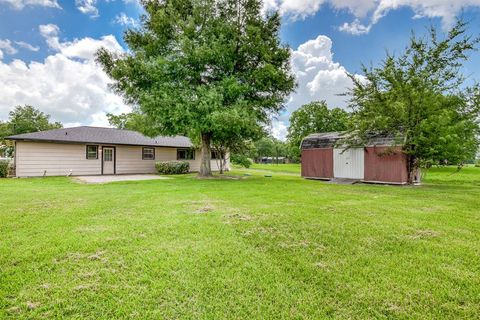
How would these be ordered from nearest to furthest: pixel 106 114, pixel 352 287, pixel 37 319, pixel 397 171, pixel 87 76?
pixel 37 319 → pixel 352 287 → pixel 397 171 → pixel 87 76 → pixel 106 114

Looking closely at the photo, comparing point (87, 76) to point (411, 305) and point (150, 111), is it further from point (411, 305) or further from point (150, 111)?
point (411, 305)

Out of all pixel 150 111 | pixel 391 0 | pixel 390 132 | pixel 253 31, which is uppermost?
pixel 391 0

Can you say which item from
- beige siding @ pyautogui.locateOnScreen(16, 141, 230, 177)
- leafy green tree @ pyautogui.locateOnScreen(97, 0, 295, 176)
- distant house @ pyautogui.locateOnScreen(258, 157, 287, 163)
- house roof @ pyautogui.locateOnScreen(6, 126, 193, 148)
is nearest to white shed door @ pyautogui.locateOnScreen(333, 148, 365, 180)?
leafy green tree @ pyautogui.locateOnScreen(97, 0, 295, 176)

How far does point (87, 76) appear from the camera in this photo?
60.3 feet

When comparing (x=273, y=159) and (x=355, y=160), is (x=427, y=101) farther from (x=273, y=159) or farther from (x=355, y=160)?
(x=273, y=159)

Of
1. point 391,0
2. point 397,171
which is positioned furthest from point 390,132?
point 391,0

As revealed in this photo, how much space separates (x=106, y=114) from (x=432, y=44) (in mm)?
39374

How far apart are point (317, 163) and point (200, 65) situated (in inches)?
349

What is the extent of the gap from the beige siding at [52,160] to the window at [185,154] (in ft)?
20.5

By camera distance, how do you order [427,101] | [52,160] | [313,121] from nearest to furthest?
1. [427,101]
2. [52,160]
3. [313,121]

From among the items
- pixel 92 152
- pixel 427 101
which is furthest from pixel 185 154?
pixel 427 101

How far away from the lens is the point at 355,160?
1462 centimetres

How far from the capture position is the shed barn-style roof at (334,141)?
1329 centimetres

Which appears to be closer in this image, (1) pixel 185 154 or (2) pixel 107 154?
(2) pixel 107 154
